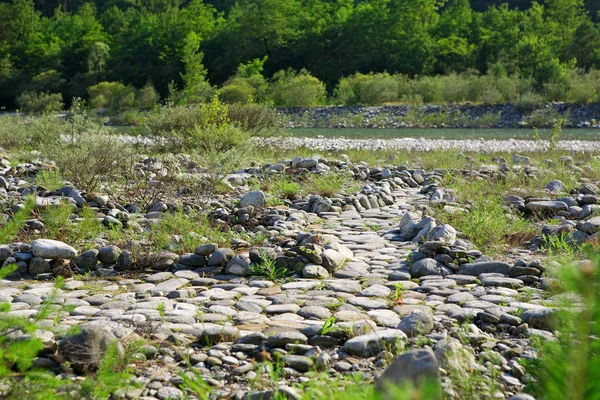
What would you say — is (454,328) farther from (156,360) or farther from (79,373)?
(79,373)

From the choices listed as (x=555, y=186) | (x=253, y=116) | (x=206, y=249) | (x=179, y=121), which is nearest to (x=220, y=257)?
(x=206, y=249)

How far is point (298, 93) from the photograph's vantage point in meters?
37.0

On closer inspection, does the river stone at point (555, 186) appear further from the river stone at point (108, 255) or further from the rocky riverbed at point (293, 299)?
the river stone at point (108, 255)

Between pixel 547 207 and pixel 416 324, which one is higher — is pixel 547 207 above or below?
below

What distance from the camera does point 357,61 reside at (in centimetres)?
5359

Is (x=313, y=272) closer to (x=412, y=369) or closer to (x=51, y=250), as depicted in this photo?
(x=51, y=250)

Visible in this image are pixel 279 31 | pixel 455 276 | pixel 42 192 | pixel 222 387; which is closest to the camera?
pixel 222 387

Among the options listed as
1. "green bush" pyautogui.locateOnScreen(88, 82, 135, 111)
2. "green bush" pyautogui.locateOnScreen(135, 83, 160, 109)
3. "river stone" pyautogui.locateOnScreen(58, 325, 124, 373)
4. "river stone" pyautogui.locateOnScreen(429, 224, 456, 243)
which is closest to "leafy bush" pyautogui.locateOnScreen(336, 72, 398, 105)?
"green bush" pyautogui.locateOnScreen(135, 83, 160, 109)

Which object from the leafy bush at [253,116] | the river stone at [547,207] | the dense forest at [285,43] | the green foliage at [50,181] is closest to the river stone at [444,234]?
the river stone at [547,207]

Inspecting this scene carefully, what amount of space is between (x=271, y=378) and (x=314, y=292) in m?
1.45

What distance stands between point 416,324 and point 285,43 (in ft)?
180

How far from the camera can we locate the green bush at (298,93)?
37.1 metres

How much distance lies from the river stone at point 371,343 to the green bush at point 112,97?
42577 millimetres

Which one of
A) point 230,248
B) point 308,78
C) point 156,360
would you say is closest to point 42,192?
point 230,248
